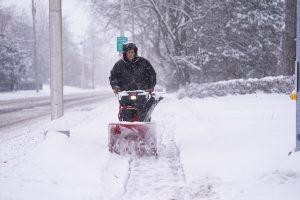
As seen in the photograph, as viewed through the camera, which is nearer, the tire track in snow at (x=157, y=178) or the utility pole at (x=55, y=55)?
the tire track in snow at (x=157, y=178)

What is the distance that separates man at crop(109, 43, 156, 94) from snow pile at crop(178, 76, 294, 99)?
11.8m

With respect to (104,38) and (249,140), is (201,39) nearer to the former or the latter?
(104,38)

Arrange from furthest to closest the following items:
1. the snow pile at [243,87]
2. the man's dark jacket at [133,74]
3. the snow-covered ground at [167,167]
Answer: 1. the snow pile at [243,87]
2. the man's dark jacket at [133,74]
3. the snow-covered ground at [167,167]

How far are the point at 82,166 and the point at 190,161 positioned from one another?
1887mm

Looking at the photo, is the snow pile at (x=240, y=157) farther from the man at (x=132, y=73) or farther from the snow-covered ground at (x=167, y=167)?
the man at (x=132, y=73)

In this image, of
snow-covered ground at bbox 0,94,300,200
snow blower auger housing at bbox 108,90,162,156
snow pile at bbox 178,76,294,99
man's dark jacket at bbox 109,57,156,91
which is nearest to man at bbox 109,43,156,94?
man's dark jacket at bbox 109,57,156,91

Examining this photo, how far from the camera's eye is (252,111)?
43.9 ft

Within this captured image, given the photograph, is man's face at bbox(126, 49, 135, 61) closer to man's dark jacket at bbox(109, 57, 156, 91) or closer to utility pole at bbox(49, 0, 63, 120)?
man's dark jacket at bbox(109, 57, 156, 91)

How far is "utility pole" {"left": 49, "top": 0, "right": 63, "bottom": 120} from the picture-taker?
9062 mm

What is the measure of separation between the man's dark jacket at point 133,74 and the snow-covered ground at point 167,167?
140 cm

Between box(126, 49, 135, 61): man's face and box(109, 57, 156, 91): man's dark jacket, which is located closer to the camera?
box(126, 49, 135, 61): man's face

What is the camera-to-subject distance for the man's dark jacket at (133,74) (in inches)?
320

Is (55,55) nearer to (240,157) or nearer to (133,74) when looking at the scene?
(133,74)

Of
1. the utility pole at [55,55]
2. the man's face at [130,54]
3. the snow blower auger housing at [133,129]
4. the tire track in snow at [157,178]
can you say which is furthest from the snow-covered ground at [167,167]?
the man's face at [130,54]
